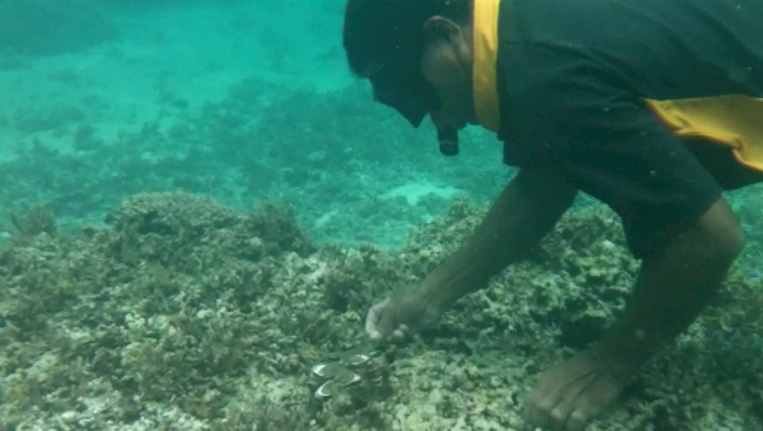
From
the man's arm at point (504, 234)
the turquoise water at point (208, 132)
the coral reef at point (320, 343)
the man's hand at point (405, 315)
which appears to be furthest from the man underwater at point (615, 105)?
the turquoise water at point (208, 132)

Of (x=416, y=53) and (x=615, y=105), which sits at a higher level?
(x=416, y=53)

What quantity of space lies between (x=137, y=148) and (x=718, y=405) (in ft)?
56.3

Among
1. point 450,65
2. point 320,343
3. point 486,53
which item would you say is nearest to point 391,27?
point 450,65

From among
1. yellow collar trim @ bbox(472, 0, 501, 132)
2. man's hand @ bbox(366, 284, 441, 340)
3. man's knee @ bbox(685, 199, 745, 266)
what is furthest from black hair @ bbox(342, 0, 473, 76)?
man's hand @ bbox(366, 284, 441, 340)

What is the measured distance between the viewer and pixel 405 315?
3252 millimetres

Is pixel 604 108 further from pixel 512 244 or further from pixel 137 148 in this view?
pixel 137 148

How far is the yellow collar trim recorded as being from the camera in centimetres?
203

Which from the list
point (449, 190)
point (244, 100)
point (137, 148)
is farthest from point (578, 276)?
point (244, 100)

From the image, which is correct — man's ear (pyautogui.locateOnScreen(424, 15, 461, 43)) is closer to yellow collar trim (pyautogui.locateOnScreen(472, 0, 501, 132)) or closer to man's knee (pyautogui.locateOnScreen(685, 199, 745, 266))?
yellow collar trim (pyautogui.locateOnScreen(472, 0, 501, 132))

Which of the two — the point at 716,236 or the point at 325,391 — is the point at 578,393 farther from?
the point at 325,391

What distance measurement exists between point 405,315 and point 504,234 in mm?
701

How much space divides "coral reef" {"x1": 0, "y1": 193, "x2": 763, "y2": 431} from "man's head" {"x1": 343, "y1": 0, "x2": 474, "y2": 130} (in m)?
1.30

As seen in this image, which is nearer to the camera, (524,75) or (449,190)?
(524,75)

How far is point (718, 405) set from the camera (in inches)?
104
